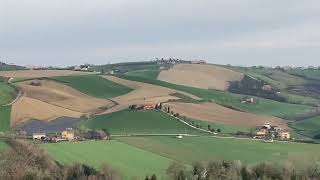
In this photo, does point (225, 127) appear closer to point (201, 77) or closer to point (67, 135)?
point (67, 135)

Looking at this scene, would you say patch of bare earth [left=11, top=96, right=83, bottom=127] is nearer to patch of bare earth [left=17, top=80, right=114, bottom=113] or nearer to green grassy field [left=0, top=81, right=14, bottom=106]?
green grassy field [left=0, top=81, right=14, bottom=106]

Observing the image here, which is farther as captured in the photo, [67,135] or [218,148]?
[67,135]

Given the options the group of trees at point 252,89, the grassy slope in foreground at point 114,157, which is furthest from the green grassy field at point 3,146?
the group of trees at point 252,89

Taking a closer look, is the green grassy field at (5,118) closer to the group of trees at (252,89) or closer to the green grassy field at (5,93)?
the green grassy field at (5,93)

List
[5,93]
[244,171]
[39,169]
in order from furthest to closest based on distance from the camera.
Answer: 1. [5,93]
2. [244,171]
3. [39,169]

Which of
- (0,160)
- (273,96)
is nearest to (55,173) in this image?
(0,160)

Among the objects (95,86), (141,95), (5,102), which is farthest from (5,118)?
(95,86)
